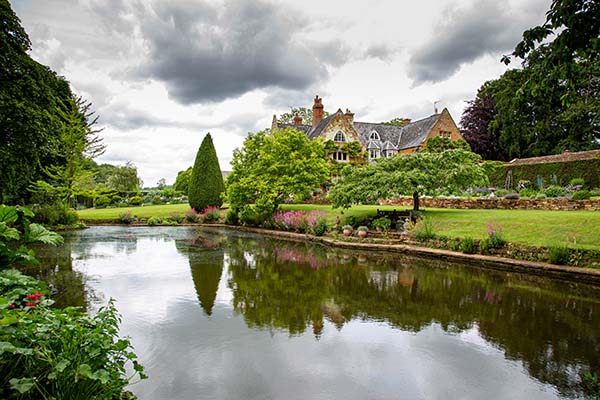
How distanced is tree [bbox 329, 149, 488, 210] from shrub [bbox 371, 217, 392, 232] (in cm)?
98

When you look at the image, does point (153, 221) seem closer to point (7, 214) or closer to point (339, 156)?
point (339, 156)

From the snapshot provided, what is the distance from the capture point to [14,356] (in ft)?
8.77

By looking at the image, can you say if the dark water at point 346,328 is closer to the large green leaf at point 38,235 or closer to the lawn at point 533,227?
the large green leaf at point 38,235

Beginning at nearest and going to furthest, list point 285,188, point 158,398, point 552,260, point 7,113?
point 158,398, point 552,260, point 7,113, point 285,188

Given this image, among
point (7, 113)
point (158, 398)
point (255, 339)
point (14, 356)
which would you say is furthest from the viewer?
point (7, 113)

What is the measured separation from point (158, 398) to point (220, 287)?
4.54m

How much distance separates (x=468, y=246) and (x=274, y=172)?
12946mm

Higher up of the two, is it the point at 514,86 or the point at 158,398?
the point at 514,86

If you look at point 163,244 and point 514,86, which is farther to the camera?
point 514,86

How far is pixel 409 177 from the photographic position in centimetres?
1532

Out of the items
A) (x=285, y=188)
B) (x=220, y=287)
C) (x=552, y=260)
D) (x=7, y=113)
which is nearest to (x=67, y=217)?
(x=7, y=113)

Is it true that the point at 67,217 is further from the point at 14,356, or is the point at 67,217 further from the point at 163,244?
the point at 14,356

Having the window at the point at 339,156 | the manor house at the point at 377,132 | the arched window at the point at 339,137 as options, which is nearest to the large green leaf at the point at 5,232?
the manor house at the point at 377,132

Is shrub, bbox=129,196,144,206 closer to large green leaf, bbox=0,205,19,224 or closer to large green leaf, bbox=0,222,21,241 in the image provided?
large green leaf, bbox=0,222,21,241
